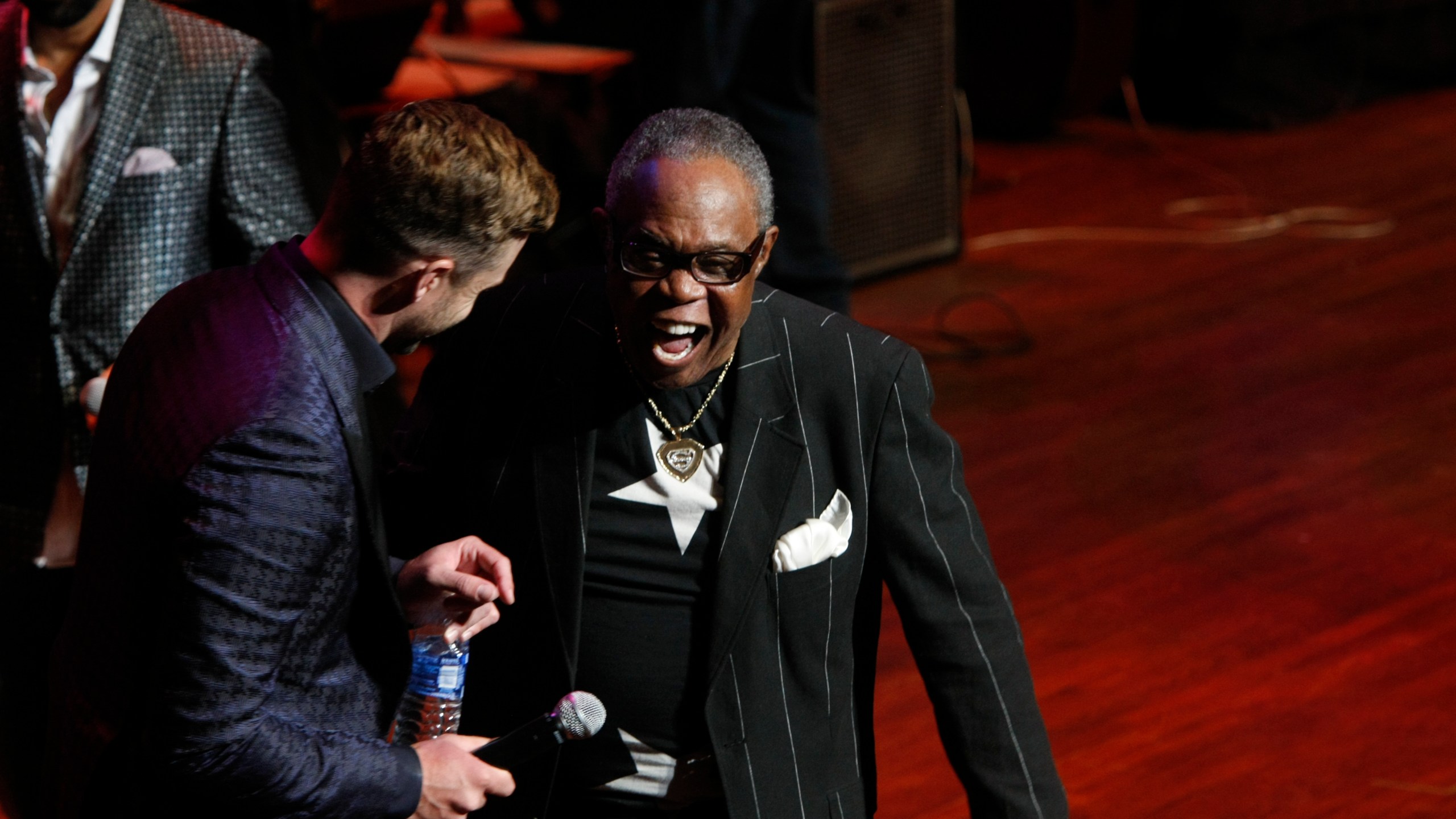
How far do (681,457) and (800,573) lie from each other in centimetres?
19

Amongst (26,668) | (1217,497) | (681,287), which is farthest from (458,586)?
(1217,497)

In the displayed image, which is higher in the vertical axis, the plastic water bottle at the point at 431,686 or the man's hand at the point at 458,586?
the man's hand at the point at 458,586

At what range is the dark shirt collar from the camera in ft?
4.91

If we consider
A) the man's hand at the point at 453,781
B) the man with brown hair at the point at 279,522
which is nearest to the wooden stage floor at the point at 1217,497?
the man's hand at the point at 453,781

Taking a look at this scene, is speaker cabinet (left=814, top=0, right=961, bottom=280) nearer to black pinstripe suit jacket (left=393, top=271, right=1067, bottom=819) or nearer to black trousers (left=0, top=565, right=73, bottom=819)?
black trousers (left=0, top=565, right=73, bottom=819)

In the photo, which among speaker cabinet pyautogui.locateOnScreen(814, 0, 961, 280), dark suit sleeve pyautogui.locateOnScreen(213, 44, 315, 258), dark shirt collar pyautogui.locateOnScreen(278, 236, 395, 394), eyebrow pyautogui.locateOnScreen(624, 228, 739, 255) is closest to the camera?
dark shirt collar pyautogui.locateOnScreen(278, 236, 395, 394)

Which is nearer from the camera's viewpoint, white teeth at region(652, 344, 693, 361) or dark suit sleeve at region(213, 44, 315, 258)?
white teeth at region(652, 344, 693, 361)

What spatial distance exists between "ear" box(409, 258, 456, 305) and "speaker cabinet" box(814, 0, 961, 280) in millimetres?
4027

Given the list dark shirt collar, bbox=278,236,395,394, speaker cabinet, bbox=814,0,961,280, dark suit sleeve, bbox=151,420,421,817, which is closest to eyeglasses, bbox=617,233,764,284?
dark shirt collar, bbox=278,236,395,394

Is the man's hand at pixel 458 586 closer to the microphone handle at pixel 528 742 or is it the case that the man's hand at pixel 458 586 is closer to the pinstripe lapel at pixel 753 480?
the microphone handle at pixel 528 742

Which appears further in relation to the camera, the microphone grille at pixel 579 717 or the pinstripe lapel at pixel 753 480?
the pinstripe lapel at pixel 753 480

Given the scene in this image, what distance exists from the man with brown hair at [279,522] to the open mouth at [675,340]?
0.69ft

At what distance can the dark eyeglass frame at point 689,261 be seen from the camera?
172 centimetres

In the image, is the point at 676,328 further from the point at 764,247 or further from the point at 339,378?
the point at 339,378
